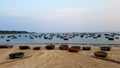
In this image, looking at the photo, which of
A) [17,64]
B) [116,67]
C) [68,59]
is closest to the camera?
[116,67]

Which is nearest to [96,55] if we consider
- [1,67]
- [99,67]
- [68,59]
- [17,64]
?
[68,59]

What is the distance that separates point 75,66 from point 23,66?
6.27 m

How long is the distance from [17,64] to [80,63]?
796 centimetres

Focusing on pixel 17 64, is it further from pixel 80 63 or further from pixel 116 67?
pixel 116 67

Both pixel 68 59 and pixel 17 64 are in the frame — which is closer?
pixel 17 64

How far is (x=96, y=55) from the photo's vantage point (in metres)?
28.5

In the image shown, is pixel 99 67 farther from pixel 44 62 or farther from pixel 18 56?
pixel 18 56

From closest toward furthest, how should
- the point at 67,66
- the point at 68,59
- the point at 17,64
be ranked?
the point at 67,66 < the point at 17,64 < the point at 68,59

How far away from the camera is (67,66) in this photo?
2259cm

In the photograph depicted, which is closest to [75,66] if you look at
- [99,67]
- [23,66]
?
[99,67]

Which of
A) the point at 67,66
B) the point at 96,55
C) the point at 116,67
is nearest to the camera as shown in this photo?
the point at 116,67

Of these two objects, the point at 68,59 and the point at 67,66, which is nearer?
the point at 67,66

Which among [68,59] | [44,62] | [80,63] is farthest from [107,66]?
[44,62]

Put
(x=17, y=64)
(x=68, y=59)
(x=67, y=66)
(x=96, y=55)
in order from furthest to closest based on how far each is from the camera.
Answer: (x=96, y=55), (x=68, y=59), (x=17, y=64), (x=67, y=66)
